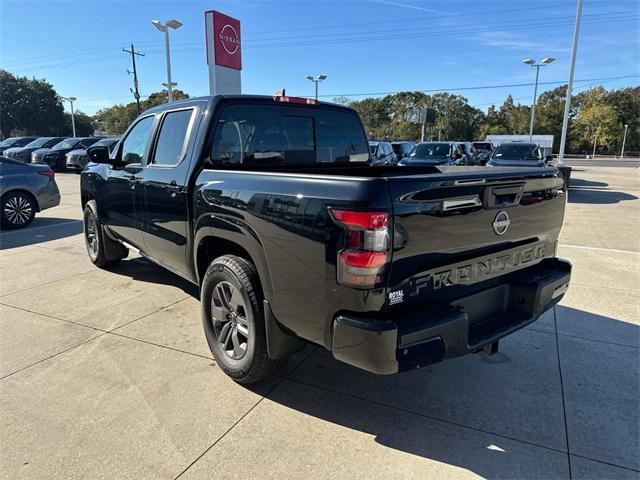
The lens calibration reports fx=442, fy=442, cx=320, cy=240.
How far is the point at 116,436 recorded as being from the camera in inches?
102

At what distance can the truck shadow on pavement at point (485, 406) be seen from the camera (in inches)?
97.2

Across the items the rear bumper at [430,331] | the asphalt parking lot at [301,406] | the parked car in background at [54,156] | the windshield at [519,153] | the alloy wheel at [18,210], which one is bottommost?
the asphalt parking lot at [301,406]

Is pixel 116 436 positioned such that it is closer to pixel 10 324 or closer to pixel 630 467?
pixel 10 324

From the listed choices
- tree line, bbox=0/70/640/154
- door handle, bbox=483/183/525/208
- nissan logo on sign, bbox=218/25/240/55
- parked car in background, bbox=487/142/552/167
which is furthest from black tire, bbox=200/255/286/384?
tree line, bbox=0/70/640/154

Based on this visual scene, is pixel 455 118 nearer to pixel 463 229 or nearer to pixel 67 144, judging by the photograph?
pixel 67 144

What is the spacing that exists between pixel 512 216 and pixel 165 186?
2.77 metres

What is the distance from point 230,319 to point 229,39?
51.9 feet

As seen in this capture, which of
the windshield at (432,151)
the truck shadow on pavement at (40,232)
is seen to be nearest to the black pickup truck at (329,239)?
the truck shadow on pavement at (40,232)

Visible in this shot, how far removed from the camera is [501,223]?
8.76ft

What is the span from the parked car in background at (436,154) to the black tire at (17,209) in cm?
1104

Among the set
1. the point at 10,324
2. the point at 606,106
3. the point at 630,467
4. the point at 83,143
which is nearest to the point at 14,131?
the point at 83,143

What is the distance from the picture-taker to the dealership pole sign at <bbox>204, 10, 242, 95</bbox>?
15695 mm

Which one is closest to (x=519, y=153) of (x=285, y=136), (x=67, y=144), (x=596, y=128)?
(x=285, y=136)

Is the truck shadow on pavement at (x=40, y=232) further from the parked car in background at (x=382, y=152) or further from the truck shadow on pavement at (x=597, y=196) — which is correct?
the truck shadow on pavement at (x=597, y=196)
